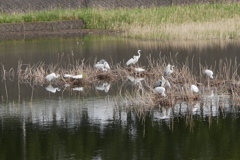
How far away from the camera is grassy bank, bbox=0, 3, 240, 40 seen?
1184 inches

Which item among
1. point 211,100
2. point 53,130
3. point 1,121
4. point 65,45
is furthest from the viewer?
point 65,45

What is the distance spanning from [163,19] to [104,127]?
2109 centimetres

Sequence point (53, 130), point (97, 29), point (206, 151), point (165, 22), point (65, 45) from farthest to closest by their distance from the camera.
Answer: point (97, 29)
point (165, 22)
point (65, 45)
point (53, 130)
point (206, 151)

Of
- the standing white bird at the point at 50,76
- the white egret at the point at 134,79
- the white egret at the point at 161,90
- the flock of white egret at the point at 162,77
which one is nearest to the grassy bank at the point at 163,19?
the white egret at the point at 134,79

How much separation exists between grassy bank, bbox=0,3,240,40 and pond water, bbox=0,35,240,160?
1226 cm

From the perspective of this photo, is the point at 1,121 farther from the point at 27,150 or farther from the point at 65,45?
the point at 65,45

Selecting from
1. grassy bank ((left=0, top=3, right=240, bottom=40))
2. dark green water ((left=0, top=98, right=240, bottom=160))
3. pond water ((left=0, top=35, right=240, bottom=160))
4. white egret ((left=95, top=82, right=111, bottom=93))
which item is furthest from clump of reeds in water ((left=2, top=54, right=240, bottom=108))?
grassy bank ((left=0, top=3, right=240, bottom=40))

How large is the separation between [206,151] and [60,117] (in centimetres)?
414

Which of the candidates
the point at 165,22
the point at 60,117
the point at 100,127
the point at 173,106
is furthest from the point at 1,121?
the point at 165,22

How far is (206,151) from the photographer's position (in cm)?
1149

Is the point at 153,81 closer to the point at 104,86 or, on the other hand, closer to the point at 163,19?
the point at 104,86

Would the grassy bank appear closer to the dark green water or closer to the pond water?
the pond water

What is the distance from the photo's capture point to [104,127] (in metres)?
13.4

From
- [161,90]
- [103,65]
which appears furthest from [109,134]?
[103,65]
